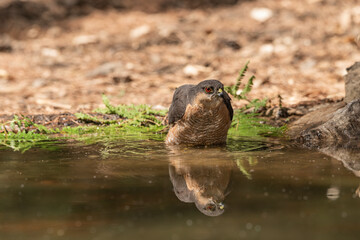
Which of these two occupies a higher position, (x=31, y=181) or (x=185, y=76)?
(x=31, y=181)

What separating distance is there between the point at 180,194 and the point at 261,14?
31.3ft

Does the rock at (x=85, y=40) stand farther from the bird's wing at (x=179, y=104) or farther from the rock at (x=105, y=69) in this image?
the bird's wing at (x=179, y=104)

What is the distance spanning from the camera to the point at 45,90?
8547 millimetres

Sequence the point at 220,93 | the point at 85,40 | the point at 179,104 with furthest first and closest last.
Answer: the point at 85,40 < the point at 179,104 < the point at 220,93

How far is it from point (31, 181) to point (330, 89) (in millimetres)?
5587

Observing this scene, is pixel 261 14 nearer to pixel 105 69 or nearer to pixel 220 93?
pixel 105 69

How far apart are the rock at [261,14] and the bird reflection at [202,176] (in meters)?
7.64

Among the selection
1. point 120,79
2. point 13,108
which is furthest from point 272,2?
point 13,108

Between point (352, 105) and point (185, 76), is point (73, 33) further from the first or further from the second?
point (352, 105)

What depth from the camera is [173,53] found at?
412 inches

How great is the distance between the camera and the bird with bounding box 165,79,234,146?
4.42 metres

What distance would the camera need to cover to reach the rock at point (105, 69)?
31.2ft

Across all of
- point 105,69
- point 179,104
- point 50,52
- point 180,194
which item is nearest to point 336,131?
point 179,104

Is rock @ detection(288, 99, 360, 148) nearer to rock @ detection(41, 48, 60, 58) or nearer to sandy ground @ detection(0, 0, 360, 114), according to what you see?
sandy ground @ detection(0, 0, 360, 114)
